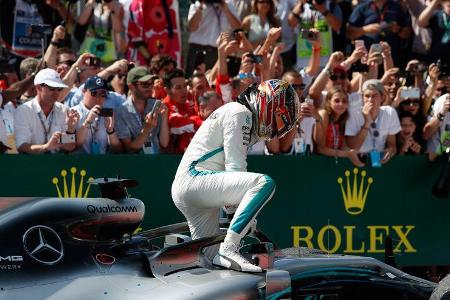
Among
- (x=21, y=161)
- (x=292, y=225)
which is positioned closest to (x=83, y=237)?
(x=21, y=161)

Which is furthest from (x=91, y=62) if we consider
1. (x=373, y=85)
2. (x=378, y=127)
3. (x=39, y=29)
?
Answer: (x=378, y=127)

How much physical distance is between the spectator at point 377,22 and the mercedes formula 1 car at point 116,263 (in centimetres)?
731

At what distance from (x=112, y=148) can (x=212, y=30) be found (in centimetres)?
370

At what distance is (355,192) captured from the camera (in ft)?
40.5

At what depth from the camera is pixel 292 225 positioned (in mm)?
12188

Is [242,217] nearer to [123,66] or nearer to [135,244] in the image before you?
[135,244]

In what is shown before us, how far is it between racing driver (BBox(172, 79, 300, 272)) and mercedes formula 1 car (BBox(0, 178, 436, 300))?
175mm

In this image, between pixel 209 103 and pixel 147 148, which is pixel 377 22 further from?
pixel 147 148

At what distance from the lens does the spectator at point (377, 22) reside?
50.2ft

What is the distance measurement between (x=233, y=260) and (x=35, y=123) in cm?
411

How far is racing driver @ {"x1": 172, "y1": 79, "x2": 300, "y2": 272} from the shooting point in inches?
313

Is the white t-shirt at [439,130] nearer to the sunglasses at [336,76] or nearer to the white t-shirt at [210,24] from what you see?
the sunglasses at [336,76]

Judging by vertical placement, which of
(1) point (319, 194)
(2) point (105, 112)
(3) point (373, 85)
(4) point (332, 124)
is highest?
(3) point (373, 85)

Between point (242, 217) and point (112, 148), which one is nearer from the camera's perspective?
point (242, 217)
